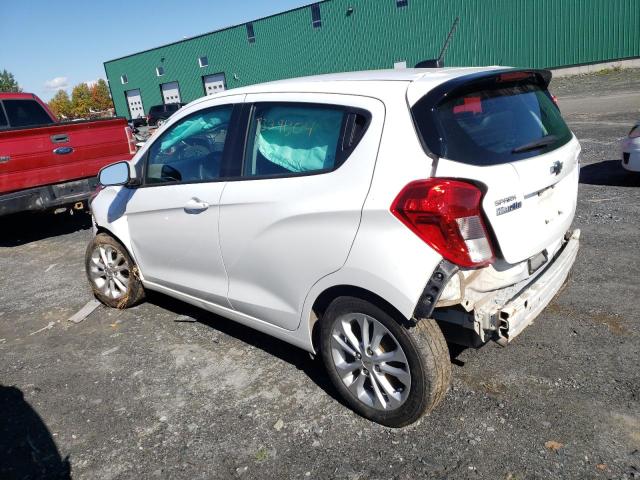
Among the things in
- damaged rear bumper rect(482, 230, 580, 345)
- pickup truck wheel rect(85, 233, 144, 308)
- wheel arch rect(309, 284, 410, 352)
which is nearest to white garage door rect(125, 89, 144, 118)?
pickup truck wheel rect(85, 233, 144, 308)

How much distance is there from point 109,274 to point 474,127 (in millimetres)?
3557

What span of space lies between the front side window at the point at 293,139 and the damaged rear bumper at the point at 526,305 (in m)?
1.09

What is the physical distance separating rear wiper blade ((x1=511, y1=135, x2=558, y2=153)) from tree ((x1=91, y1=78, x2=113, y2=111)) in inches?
3978

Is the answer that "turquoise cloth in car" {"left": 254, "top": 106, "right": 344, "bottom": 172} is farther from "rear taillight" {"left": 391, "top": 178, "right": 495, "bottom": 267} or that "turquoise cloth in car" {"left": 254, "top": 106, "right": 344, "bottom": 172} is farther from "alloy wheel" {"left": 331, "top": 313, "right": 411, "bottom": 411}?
"alloy wheel" {"left": 331, "top": 313, "right": 411, "bottom": 411}

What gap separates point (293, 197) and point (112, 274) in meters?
2.61

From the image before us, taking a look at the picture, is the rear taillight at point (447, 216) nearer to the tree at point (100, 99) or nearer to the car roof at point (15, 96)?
the car roof at point (15, 96)

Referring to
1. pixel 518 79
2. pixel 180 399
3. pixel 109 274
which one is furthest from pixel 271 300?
pixel 109 274

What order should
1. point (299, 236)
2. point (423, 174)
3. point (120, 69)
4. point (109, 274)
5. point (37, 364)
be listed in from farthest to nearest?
1. point (120, 69)
2. point (109, 274)
3. point (37, 364)
4. point (299, 236)
5. point (423, 174)

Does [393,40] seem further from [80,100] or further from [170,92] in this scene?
[80,100]

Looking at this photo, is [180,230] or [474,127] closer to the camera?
[474,127]

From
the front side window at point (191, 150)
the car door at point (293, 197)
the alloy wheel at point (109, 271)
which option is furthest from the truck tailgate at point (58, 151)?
the car door at point (293, 197)

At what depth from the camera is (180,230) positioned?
373cm

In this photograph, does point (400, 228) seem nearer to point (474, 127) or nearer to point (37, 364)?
point (474, 127)

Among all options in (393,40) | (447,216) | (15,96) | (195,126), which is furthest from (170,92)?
(447,216)
